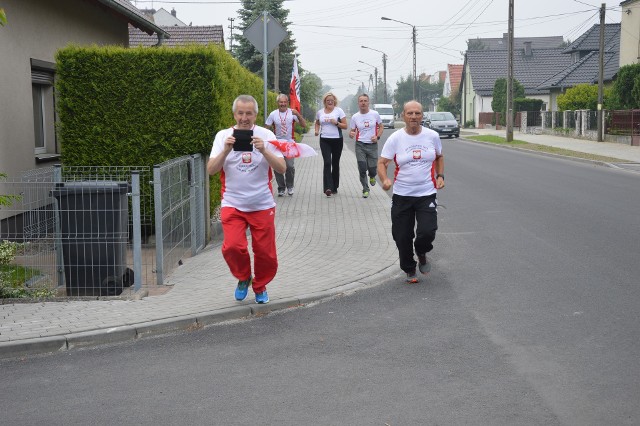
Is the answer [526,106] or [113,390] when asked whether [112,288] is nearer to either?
[113,390]

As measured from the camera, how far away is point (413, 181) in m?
8.32

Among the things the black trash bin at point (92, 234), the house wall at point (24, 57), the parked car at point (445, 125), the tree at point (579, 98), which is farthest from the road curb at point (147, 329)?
the parked car at point (445, 125)

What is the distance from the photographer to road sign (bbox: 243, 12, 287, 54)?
1330cm

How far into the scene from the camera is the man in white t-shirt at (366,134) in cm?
1462

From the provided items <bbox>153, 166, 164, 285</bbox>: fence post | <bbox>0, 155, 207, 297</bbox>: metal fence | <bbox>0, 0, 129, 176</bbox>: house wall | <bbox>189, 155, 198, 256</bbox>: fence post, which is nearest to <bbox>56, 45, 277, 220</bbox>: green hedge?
<bbox>0, 0, 129, 176</bbox>: house wall

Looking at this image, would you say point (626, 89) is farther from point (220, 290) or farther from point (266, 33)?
point (220, 290)

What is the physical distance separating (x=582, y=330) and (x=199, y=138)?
5921 mm

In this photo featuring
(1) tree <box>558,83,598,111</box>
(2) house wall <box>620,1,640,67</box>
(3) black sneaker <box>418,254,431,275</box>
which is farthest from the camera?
(1) tree <box>558,83,598,111</box>

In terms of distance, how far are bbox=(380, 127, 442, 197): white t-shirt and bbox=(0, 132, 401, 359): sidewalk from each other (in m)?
0.98

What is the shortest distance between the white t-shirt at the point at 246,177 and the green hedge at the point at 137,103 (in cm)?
374

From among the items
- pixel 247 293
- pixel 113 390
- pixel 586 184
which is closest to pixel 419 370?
pixel 113 390

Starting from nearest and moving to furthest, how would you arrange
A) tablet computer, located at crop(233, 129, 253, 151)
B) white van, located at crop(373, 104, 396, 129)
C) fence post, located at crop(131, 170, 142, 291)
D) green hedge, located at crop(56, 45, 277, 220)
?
tablet computer, located at crop(233, 129, 253, 151) → fence post, located at crop(131, 170, 142, 291) → green hedge, located at crop(56, 45, 277, 220) → white van, located at crop(373, 104, 396, 129)

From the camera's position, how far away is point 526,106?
198ft

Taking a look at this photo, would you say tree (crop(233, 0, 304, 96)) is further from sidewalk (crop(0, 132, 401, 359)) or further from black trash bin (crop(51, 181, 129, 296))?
black trash bin (crop(51, 181, 129, 296))
